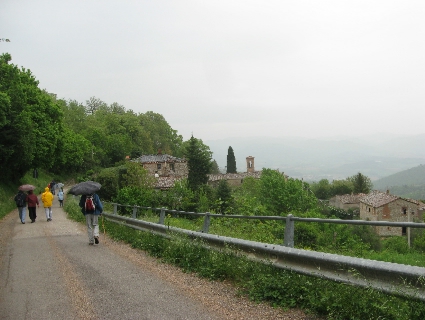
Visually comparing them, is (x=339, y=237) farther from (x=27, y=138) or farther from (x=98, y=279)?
(x=27, y=138)

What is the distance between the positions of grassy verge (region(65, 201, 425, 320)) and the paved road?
0.81 meters

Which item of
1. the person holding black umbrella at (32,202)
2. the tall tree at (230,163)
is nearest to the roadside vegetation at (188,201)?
the person holding black umbrella at (32,202)

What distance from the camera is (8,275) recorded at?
344 inches

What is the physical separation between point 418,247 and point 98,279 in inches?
214

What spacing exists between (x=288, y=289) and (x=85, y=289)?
3.48 metres

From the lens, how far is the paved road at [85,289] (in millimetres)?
5824

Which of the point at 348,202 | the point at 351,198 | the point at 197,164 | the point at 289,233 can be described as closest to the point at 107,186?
the point at 197,164

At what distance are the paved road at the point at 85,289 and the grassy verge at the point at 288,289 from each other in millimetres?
808

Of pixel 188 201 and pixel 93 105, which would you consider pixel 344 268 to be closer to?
pixel 188 201

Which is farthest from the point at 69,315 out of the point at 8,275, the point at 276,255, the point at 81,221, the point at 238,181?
the point at 238,181

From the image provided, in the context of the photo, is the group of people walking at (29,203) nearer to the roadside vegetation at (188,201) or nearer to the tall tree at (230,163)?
the roadside vegetation at (188,201)

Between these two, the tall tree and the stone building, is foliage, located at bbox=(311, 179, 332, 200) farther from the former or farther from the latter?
the stone building

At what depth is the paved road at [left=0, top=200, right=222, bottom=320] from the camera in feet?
19.1

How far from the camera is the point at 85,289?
717 cm
